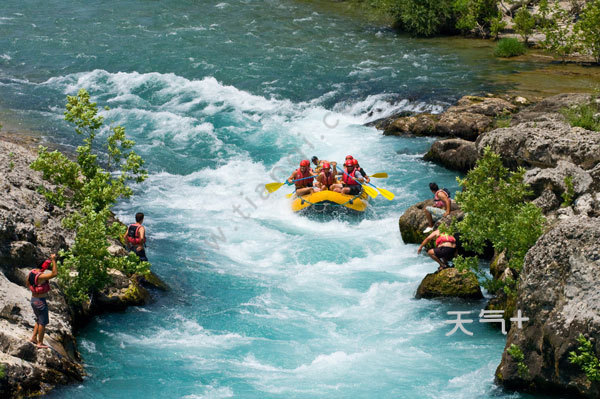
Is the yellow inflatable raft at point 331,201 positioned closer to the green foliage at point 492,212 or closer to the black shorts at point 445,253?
the black shorts at point 445,253

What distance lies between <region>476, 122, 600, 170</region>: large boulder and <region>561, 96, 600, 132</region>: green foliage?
55cm

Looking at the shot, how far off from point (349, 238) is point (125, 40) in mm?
17157

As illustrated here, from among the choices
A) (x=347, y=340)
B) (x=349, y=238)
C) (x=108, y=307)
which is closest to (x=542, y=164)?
(x=349, y=238)

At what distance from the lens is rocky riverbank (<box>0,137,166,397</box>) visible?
356 inches

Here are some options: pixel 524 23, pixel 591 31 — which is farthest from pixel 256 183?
pixel 524 23

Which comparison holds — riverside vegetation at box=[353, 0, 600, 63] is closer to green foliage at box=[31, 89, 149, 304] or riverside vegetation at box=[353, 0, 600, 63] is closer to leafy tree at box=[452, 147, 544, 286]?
leafy tree at box=[452, 147, 544, 286]

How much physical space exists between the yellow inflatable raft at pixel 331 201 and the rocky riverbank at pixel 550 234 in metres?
1.46

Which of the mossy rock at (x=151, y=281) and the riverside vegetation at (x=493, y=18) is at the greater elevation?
the riverside vegetation at (x=493, y=18)

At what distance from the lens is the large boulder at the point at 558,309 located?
852cm

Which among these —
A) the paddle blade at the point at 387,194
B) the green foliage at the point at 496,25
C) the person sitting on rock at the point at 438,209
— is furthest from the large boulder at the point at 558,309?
the green foliage at the point at 496,25

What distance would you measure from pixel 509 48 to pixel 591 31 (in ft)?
9.37

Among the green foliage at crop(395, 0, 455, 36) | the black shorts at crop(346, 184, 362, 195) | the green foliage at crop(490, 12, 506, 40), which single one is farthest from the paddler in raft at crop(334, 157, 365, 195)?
the green foliage at crop(395, 0, 455, 36)

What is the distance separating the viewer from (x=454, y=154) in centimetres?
1844

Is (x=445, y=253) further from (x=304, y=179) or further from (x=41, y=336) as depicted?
(x=41, y=336)
